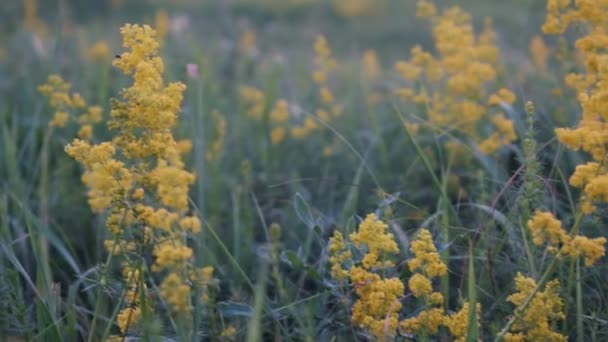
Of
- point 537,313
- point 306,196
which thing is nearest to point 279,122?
point 306,196

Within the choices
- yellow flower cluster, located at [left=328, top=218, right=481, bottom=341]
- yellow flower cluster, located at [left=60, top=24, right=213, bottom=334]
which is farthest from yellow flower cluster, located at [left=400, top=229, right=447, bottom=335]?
yellow flower cluster, located at [left=60, top=24, right=213, bottom=334]

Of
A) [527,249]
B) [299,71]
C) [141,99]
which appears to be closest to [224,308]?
[141,99]

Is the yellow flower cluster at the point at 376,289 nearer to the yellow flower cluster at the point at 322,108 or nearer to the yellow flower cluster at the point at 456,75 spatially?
the yellow flower cluster at the point at 456,75

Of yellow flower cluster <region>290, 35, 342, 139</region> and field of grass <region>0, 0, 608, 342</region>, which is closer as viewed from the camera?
field of grass <region>0, 0, 608, 342</region>

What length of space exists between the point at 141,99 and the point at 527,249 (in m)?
1.05

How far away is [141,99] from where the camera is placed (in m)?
1.75

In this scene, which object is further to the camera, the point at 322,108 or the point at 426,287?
the point at 322,108

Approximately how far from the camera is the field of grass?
1768mm

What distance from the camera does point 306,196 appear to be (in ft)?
10.0

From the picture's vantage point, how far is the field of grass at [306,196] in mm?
1768

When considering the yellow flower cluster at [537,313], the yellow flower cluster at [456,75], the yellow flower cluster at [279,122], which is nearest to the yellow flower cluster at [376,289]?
the yellow flower cluster at [537,313]

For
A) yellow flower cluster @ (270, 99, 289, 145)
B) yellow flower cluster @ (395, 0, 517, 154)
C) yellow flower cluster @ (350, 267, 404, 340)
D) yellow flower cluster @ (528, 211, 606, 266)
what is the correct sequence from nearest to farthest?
yellow flower cluster @ (528, 211, 606, 266) → yellow flower cluster @ (350, 267, 404, 340) → yellow flower cluster @ (395, 0, 517, 154) → yellow flower cluster @ (270, 99, 289, 145)

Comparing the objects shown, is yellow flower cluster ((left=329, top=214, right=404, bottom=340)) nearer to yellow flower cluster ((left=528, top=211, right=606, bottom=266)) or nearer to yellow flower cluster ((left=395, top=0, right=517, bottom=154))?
yellow flower cluster ((left=528, top=211, right=606, bottom=266))

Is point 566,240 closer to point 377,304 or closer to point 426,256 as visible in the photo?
point 426,256
